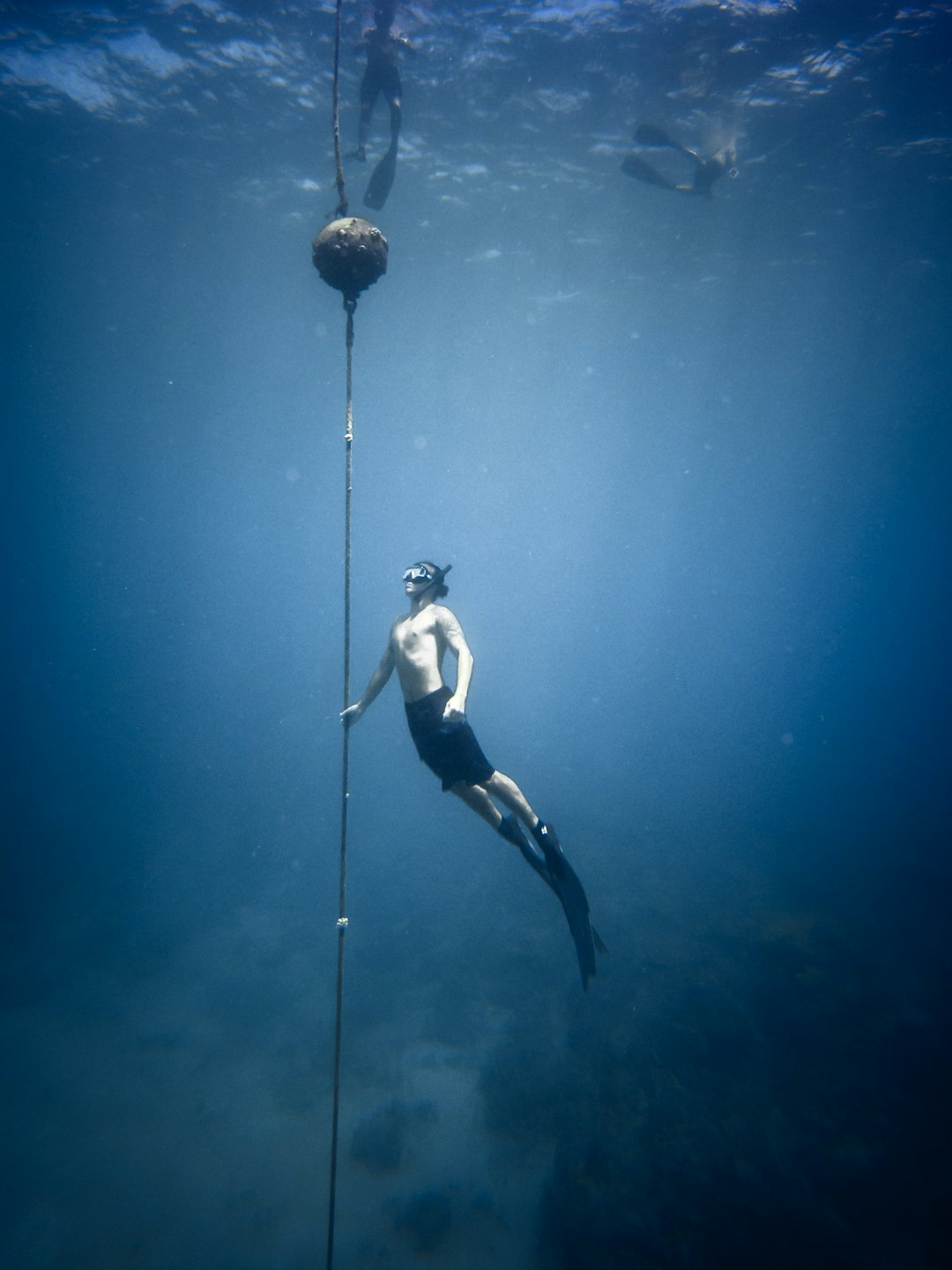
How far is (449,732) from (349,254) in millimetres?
3425

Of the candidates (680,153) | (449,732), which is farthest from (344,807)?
(680,153)

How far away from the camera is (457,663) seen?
4535 mm

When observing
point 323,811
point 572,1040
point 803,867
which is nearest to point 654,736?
point 803,867

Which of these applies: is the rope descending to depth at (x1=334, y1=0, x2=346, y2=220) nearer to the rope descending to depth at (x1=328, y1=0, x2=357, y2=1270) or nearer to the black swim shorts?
the rope descending to depth at (x1=328, y1=0, x2=357, y2=1270)

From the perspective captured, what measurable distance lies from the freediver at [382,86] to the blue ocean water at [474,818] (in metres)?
0.32

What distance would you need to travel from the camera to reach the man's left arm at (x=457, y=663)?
3.92 m

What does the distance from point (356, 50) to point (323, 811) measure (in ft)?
61.3

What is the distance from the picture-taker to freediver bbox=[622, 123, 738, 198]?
809cm

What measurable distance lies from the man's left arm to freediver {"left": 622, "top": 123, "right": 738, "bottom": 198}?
8.68 metres

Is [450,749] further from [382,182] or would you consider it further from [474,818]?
[474,818]

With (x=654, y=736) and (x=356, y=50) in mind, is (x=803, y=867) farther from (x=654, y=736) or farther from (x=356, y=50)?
(x=356, y=50)

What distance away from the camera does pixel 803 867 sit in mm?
13328

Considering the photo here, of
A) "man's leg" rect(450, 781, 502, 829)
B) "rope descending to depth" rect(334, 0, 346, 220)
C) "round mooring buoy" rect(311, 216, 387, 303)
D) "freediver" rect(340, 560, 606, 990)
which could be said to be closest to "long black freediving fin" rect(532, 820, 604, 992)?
"freediver" rect(340, 560, 606, 990)

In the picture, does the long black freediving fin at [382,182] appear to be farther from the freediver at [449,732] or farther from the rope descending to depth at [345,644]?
the freediver at [449,732]
